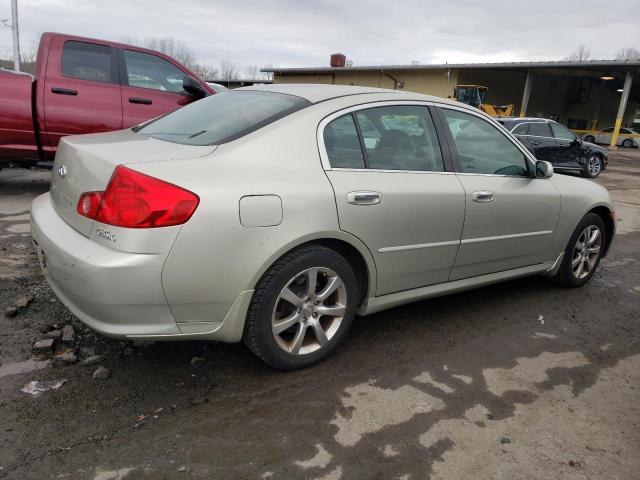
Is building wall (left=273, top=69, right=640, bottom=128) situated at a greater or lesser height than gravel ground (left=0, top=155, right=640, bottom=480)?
greater

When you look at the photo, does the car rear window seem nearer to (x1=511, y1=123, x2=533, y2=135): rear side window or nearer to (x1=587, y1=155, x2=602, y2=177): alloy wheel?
(x1=511, y1=123, x2=533, y2=135): rear side window

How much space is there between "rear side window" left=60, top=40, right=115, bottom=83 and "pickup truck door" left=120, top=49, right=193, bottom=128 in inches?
6.7

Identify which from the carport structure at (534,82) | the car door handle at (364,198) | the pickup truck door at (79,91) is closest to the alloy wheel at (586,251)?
the car door handle at (364,198)

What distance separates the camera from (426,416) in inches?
99.7

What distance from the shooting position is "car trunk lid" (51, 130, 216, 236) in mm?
2451

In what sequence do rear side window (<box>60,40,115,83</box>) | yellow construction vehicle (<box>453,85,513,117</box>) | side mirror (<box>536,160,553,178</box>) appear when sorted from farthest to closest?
1. yellow construction vehicle (<box>453,85,513,117</box>)
2. rear side window (<box>60,40,115,83</box>)
3. side mirror (<box>536,160,553,178</box>)

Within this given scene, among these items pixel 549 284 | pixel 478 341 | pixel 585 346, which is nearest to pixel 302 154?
pixel 478 341

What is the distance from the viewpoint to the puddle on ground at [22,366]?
2.65 metres

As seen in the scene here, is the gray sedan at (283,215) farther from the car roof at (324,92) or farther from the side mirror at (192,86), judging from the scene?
the side mirror at (192,86)

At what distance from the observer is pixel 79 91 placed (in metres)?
5.94

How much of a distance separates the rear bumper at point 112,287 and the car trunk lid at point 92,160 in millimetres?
153

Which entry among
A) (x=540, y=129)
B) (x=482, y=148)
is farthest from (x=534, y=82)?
(x=482, y=148)

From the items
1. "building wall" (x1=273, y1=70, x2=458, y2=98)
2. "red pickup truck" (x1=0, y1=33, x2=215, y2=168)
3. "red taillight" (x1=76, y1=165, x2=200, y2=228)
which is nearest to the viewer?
"red taillight" (x1=76, y1=165, x2=200, y2=228)

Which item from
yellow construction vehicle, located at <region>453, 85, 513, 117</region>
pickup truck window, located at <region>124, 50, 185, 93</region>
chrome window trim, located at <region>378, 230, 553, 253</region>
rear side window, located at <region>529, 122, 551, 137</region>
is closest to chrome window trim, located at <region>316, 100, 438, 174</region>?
chrome window trim, located at <region>378, 230, 553, 253</region>
